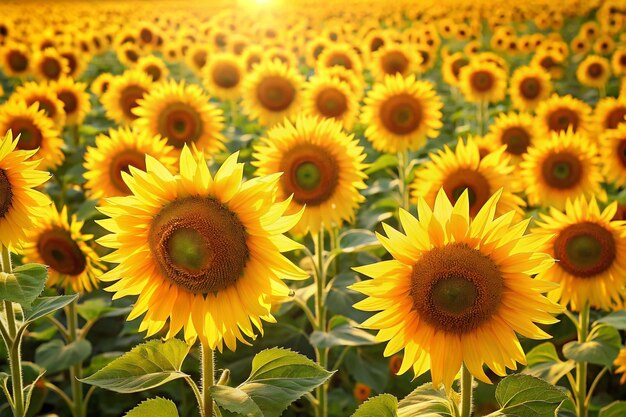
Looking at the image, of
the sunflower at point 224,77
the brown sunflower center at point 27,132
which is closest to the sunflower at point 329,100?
the sunflower at point 224,77

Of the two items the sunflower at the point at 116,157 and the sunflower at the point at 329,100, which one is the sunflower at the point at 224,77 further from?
the sunflower at the point at 116,157

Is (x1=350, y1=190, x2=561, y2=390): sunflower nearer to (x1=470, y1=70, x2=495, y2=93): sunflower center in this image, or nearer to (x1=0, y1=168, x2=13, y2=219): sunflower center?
(x1=0, y1=168, x2=13, y2=219): sunflower center

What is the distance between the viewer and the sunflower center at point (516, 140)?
253 inches

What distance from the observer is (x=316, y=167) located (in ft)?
13.9

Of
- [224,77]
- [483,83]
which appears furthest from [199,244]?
[483,83]

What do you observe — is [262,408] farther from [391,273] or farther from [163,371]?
[391,273]

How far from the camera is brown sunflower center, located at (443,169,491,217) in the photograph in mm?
4242

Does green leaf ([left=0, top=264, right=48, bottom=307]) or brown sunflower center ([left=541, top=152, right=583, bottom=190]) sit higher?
brown sunflower center ([left=541, top=152, right=583, bottom=190])

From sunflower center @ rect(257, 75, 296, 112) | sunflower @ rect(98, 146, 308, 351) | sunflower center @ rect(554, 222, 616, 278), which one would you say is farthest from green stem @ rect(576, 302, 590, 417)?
sunflower center @ rect(257, 75, 296, 112)

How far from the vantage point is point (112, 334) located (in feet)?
17.3

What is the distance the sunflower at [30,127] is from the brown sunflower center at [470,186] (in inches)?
132

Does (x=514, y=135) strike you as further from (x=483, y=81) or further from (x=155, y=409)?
(x=155, y=409)

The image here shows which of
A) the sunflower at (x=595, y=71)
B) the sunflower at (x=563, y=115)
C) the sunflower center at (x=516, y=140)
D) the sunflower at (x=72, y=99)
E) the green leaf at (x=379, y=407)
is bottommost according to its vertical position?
the green leaf at (x=379, y=407)

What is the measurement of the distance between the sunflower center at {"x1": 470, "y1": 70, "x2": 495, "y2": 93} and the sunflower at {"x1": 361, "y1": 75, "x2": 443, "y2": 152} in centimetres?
344
